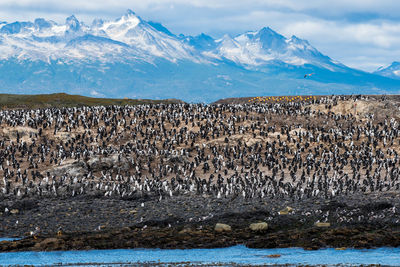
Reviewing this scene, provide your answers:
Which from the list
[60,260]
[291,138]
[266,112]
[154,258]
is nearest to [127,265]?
[154,258]

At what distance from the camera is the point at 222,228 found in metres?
33.8

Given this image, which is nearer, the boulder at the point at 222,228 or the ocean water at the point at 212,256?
the ocean water at the point at 212,256

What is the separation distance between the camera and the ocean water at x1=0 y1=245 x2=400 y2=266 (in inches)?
1122

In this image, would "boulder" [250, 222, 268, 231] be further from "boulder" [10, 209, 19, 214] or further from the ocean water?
"boulder" [10, 209, 19, 214]

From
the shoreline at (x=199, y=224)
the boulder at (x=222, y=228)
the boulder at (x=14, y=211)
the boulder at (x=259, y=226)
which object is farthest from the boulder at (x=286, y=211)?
the boulder at (x=14, y=211)

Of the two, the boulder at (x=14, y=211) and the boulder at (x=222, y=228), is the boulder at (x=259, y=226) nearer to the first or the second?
the boulder at (x=222, y=228)

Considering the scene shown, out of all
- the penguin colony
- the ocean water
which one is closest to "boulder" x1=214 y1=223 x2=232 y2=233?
the ocean water

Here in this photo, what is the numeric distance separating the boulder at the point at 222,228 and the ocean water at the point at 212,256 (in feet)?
7.66

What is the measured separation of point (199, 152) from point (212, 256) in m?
27.4

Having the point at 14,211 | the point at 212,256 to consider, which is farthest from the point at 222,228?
the point at 14,211

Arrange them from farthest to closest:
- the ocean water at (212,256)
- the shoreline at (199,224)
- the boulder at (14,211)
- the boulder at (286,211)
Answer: the boulder at (14,211), the boulder at (286,211), the shoreline at (199,224), the ocean water at (212,256)

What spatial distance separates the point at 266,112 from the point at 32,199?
31.6 m

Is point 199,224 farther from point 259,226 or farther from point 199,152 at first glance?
point 199,152

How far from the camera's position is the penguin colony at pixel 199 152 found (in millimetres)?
46562
